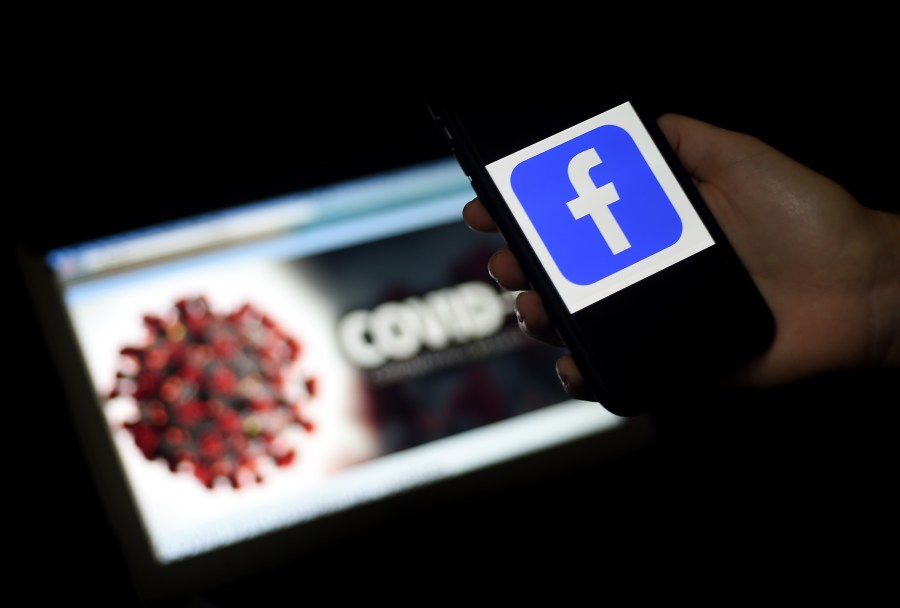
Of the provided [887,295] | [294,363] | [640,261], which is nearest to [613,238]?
[640,261]

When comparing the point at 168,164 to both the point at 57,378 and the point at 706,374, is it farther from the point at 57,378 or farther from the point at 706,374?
the point at 706,374

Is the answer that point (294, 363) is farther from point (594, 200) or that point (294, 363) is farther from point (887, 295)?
point (887, 295)

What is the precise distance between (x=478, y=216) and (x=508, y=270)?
0.06 meters

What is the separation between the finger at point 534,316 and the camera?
604mm

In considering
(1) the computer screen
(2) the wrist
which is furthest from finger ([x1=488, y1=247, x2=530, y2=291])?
(2) the wrist

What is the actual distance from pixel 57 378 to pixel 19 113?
1.08ft

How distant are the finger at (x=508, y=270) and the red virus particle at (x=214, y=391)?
29cm

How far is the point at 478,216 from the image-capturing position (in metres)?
0.62

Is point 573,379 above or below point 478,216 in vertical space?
below

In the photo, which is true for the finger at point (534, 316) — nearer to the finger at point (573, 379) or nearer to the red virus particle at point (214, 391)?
the finger at point (573, 379)

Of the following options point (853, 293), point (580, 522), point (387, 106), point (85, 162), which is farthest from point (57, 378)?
point (853, 293)

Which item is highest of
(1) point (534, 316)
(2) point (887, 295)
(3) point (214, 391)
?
(3) point (214, 391)

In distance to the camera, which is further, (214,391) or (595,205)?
(214,391)

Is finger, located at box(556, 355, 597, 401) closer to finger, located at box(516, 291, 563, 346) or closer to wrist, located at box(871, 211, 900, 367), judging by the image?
finger, located at box(516, 291, 563, 346)
